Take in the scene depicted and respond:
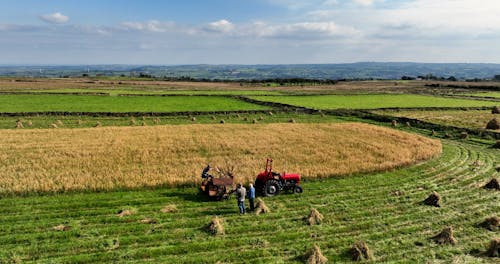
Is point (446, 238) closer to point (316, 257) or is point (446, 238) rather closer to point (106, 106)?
point (316, 257)

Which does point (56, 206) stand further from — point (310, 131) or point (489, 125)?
point (489, 125)

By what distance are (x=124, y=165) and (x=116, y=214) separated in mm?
8312

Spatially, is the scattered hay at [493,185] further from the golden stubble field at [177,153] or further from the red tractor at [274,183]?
the red tractor at [274,183]

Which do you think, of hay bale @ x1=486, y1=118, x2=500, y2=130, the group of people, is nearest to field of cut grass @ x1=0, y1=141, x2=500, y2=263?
the group of people

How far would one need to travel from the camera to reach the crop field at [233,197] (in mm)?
15289

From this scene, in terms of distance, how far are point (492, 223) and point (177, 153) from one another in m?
20.9

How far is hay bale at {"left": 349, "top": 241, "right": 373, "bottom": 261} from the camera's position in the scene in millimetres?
14539

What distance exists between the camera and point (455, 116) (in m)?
56.5

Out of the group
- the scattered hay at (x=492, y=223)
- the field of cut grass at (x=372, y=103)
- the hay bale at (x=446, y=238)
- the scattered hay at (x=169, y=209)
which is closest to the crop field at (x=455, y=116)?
the field of cut grass at (x=372, y=103)

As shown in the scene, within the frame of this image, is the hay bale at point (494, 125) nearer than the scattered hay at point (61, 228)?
No

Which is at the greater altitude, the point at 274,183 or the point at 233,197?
the point at 274,183

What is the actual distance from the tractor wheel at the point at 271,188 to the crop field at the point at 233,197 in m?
0.50

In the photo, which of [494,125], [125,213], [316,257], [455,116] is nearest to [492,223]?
[316,257]

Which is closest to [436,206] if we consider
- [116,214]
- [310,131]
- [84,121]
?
[116,214]
